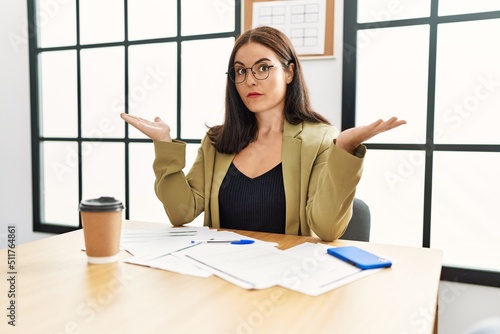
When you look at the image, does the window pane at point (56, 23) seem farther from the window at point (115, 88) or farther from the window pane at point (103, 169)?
the window pane at point (103, 169)

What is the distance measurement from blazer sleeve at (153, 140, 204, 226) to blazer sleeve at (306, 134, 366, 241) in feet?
1.42

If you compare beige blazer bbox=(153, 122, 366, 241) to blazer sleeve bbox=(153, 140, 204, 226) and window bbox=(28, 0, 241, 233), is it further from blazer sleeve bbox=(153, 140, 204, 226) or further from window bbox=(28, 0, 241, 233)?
window bbox=(28, 0, 241, 233)

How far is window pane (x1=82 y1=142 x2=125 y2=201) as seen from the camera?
2758 millimetres

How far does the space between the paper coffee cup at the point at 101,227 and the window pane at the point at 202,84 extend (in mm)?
1538

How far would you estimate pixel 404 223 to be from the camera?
80.5 inches

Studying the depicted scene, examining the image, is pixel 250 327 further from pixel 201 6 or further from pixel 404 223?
pixel 201 6

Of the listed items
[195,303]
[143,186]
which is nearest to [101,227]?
[195,303]

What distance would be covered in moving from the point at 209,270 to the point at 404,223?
1461 millimetres

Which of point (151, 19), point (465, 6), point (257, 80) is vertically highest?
point (151, 19)

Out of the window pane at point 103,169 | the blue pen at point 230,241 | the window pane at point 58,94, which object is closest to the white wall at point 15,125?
the window pane at point 58,94

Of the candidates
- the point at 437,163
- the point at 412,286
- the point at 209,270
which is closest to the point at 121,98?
the point at 437,163

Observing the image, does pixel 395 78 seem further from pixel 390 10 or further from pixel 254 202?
pixel 254 202

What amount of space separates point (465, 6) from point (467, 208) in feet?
3.02

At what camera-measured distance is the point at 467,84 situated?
6.23 feet
